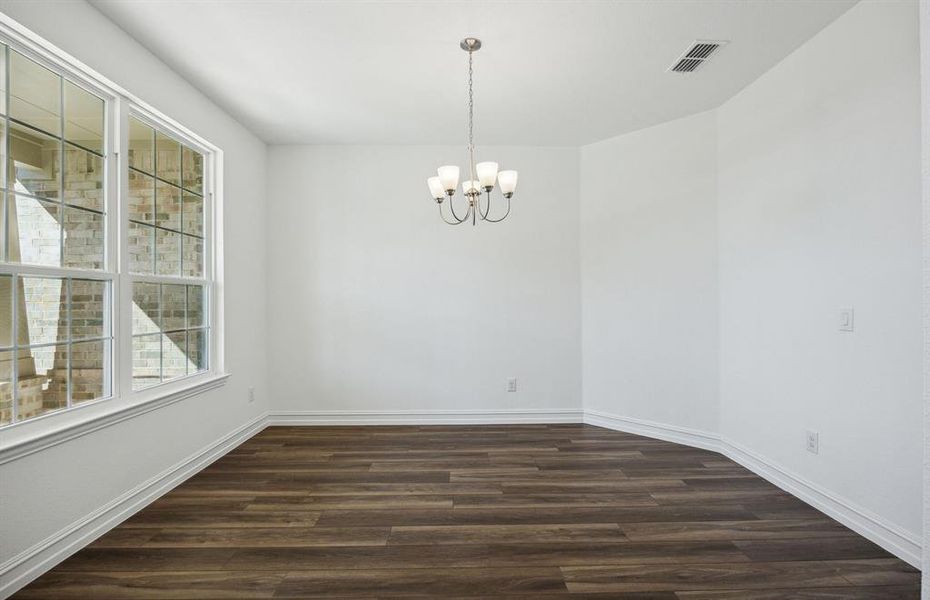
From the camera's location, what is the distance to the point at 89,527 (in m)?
2.39

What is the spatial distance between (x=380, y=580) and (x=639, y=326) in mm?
3094

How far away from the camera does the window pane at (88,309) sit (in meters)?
2.42

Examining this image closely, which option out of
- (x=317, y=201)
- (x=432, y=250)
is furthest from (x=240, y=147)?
(x=432, y=250)

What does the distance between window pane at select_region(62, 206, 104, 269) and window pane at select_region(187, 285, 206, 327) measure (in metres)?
0.94

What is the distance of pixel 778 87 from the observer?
10.2ft

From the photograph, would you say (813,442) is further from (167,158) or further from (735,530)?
(167,158)

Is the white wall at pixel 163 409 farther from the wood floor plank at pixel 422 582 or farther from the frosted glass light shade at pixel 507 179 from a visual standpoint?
the frosted glass light shade at pixel 507 179

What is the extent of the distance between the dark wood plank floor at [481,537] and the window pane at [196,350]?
2.47 feet

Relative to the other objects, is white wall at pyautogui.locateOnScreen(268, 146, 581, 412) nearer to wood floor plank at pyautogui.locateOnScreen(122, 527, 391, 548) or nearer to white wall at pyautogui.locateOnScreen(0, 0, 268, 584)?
white wall at pyautogui.locateOnScreen(0, 0, 268, 584)

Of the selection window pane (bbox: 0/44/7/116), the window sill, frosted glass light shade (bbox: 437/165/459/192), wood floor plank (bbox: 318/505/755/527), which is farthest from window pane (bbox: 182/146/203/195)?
wood floor plank (bbox: 318/505/755/527)

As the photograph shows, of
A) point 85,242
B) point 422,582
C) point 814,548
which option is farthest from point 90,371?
point 814,548

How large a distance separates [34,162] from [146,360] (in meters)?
1.28

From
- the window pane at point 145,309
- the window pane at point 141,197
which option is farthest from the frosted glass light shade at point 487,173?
the window pane at point 145,309

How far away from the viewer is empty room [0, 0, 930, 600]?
7.14ft
